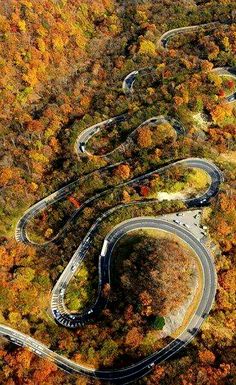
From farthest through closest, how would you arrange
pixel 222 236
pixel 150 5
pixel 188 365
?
pixel 150 5 < pixel 222 236 < pixel 188 365

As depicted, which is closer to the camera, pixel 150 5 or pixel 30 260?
pixel 30 260

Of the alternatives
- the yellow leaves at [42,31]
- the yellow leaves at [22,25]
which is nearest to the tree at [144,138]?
the yellow leaves at [42,31]

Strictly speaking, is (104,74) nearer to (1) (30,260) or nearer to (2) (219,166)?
(2) (219,166)

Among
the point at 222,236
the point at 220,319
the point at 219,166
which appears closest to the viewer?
the point at 220,319

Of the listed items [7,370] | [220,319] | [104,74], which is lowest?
[220,319]

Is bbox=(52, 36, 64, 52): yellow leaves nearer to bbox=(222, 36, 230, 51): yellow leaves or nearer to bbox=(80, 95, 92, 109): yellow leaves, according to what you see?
bbox=(80, 95, 92, 109): yellow leaves

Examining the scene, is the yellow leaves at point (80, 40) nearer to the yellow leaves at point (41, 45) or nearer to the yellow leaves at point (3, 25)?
the yellow leaves at point (41, 45)

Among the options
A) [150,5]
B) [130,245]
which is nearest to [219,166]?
[130,245]
